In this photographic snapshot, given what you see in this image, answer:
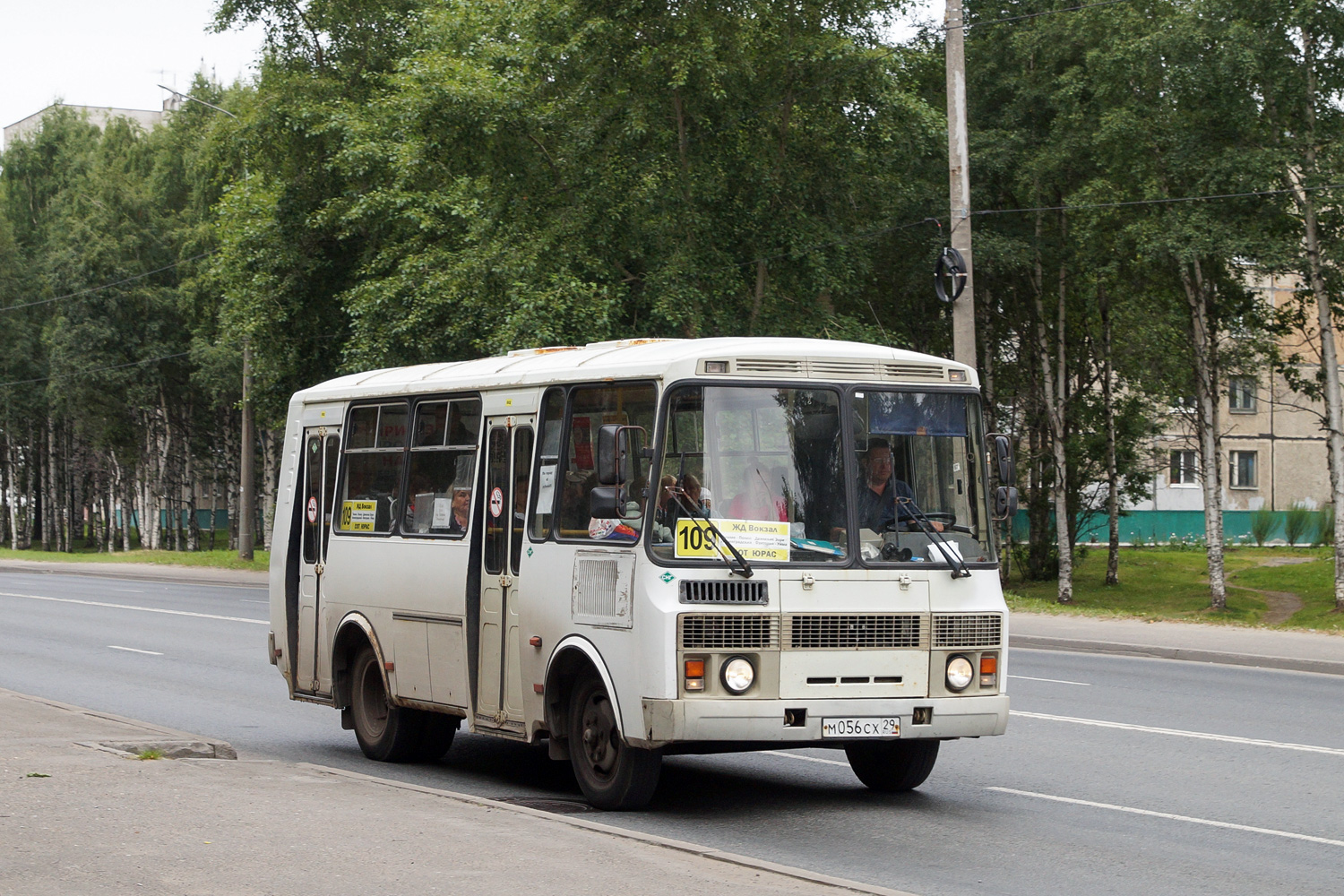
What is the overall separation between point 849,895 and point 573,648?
10.3ft

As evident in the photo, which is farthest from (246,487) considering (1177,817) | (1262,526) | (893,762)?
(1262,526)

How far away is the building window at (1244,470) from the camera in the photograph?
3046 inches

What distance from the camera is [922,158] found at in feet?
119

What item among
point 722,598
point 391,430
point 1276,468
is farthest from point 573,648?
point 1276,468

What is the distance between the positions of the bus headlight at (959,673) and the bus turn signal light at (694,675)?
1.52 m

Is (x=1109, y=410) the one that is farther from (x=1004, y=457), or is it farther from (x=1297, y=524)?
(x=1004, y=457)

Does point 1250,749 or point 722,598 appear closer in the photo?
point 722,598

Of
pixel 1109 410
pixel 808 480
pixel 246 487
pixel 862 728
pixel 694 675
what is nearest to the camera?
pixel 694 675

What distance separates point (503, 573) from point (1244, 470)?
240 feet

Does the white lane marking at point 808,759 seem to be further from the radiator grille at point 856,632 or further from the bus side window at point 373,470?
the bus side window at point 373,470

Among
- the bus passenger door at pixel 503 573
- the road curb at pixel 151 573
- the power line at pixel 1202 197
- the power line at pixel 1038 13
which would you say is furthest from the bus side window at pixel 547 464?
the road curb at pixel 151 573

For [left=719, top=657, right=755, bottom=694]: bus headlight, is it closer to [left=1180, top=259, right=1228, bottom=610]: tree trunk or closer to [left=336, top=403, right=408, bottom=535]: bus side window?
[left=336, top=403, right=408, bottom=535]: bus side window

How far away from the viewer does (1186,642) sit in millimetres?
21781

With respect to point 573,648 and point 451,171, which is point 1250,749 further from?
point 451,171
